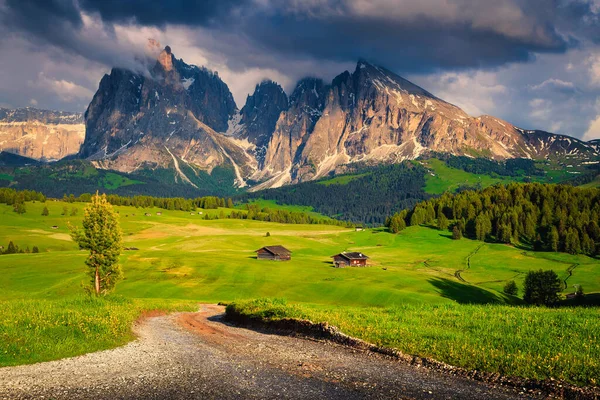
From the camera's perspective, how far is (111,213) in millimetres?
58594

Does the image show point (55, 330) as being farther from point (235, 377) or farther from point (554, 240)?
point (554, 240)

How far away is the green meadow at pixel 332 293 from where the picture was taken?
794 inches

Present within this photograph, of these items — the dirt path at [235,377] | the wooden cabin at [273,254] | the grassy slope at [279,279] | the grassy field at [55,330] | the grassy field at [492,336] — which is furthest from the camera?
the wooden cabin at [273,254]

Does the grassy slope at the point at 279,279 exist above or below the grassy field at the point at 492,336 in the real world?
below

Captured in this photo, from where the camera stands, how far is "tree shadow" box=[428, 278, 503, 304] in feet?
307

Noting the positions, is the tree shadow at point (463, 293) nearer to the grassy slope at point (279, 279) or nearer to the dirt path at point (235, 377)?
the grassy slope at point (279, 279)

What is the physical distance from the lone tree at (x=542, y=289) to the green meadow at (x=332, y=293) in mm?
5429

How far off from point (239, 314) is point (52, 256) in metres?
117

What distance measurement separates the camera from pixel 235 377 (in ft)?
54.7

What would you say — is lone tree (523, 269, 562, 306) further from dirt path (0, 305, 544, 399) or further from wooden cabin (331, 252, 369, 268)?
dirt path (0, 305, 544, 399)

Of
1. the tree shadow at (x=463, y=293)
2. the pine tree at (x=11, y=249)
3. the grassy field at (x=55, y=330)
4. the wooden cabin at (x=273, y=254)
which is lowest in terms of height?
the tree shadow at (x=463, y=293)

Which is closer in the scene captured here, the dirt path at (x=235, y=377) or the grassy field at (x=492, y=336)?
the dirt path at (x=235, y=377)

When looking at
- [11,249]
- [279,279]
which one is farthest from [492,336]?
[11,249]

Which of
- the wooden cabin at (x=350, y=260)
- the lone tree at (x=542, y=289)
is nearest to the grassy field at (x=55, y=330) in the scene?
the lone tree at (x=542, y=289)
